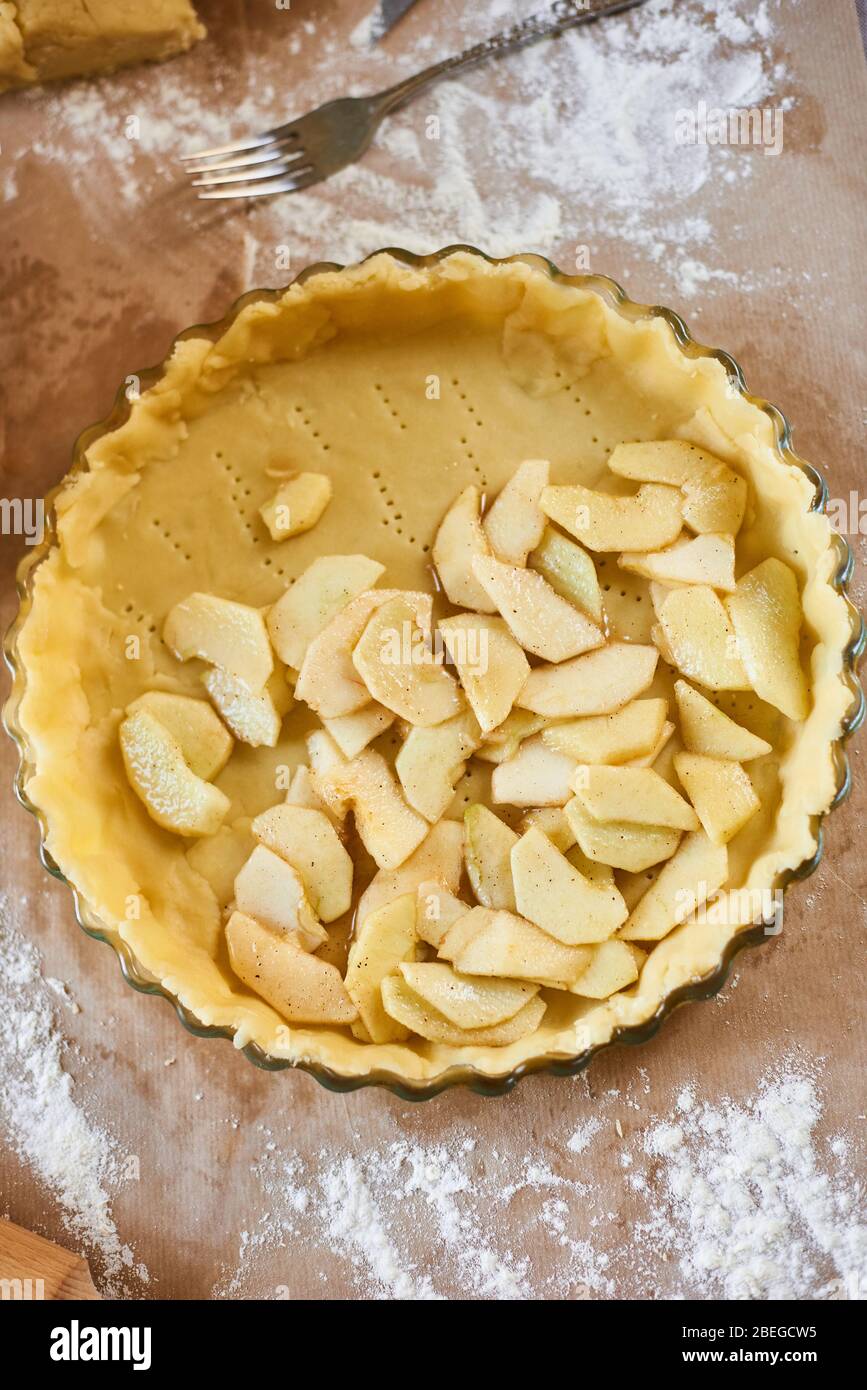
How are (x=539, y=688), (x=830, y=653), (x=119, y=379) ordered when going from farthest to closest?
(x=119, y=379) < (x=539, y=688) < (x=830, y=653)

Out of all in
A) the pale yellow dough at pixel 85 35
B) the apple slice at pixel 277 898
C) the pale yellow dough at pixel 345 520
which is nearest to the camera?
the pale yellow dough at pixel 345 520

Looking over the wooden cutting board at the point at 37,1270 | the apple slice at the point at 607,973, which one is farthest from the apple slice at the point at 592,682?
the wooden cutting board at the point at 37,1270

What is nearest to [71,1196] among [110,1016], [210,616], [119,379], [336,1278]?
[110,1016]

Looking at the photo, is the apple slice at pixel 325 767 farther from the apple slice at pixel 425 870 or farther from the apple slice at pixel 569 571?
the apple slice at pixel 569 571

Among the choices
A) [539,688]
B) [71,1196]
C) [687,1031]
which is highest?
[539,688]

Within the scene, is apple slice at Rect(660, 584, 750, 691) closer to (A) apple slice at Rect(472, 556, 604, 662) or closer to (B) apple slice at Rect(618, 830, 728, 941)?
(A) apple slice at Rect(472, 556, 604, 662)

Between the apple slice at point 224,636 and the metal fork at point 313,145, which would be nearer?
the apple slice at point 224,636
